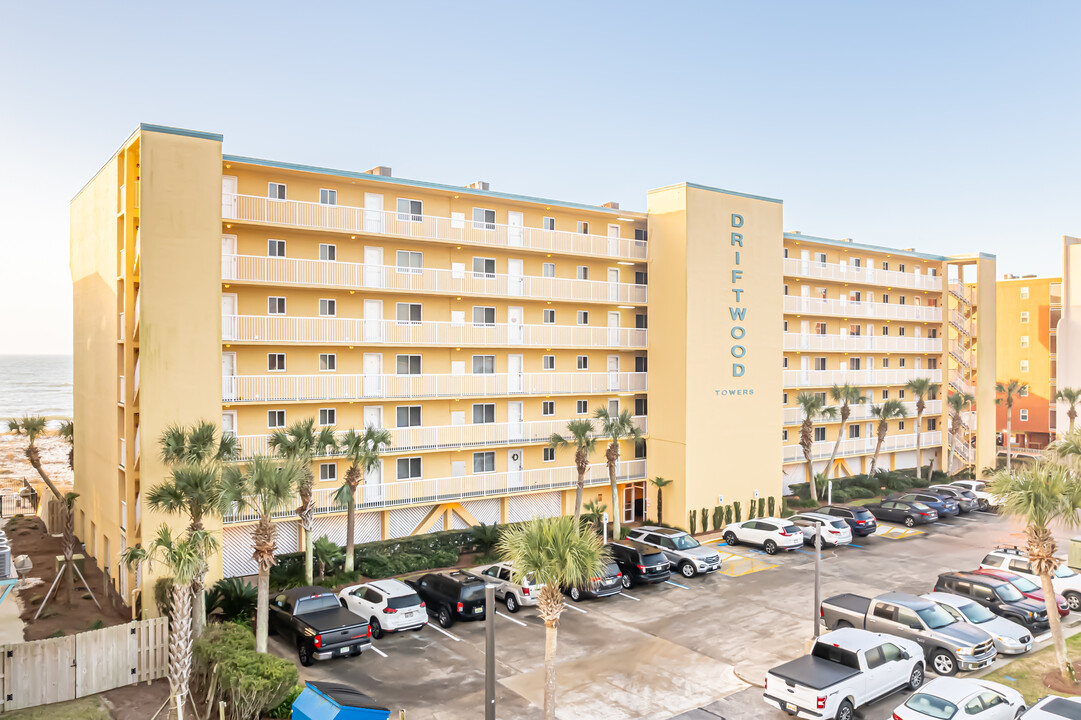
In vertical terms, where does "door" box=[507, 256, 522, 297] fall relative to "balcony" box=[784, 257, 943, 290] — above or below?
below

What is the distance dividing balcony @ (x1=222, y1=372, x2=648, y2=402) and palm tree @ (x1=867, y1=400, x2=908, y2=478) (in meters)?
19.7


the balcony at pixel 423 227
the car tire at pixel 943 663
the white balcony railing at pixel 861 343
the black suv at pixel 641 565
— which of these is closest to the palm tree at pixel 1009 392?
the white balcony railing at pixel 861 343

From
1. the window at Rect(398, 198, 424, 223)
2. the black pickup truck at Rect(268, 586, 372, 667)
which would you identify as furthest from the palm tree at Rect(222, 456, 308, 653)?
the window at Rect(398, 198, 424, 223)

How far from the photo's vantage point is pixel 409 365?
3375 centimetres

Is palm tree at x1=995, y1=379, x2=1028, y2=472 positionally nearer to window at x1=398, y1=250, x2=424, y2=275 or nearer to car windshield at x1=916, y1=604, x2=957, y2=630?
car windshield at x1=916, y1=604, x2=957, y2=630

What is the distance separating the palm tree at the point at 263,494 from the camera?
19.6m

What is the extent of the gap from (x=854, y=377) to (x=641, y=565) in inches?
1095

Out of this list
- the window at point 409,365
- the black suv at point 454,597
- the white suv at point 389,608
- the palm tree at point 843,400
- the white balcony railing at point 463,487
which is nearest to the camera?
the white suv at point 389,608

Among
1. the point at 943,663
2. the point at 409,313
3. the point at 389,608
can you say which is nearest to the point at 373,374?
the point at 409,313

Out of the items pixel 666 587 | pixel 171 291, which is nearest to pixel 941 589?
pixel 666 587

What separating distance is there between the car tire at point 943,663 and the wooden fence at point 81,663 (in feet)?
70.0

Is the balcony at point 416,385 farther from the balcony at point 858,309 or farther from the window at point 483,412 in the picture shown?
the balcony at point 858,309

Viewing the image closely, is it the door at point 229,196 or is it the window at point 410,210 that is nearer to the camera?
the door at point 229,196

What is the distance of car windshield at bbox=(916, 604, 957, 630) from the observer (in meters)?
21.2
